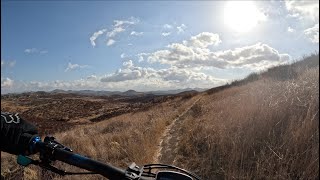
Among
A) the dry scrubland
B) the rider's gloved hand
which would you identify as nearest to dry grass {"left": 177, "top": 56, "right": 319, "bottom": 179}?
the dry scrubland

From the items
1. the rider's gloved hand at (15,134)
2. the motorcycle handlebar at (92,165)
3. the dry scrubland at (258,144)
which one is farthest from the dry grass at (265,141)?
the rider's gloved hand at (15,134)

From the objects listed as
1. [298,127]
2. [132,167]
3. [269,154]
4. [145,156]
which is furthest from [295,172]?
[132,167]

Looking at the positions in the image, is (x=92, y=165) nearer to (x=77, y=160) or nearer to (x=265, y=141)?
(x=77, y=160)

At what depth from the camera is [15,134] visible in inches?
82.7

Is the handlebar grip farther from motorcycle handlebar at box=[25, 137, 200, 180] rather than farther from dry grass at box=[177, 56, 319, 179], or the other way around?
dry grass at box=[177, 56, 319, 179]

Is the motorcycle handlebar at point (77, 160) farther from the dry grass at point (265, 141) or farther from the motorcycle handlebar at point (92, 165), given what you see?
the dry grass at point (265, 141)

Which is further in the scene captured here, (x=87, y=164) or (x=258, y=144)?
(x=258, y=144)

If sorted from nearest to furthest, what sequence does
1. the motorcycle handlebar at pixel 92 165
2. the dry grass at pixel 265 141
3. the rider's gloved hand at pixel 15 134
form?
the motorcycle handlebar at pixel 92 165 < the rider's gloved hand at pixel 15 134 < the dry grass at pixel 265 141

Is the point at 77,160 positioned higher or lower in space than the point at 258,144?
higher

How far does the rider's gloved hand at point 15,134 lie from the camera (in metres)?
2.05

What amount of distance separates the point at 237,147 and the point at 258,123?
35.8 inches

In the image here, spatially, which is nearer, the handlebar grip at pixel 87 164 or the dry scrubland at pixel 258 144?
the handlebar grip at pixel 87 164

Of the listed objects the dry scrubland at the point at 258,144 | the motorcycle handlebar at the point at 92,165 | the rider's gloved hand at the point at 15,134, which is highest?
the rider's gloved hand at the point at 15,134

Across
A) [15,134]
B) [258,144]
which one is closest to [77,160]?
[15,134]
